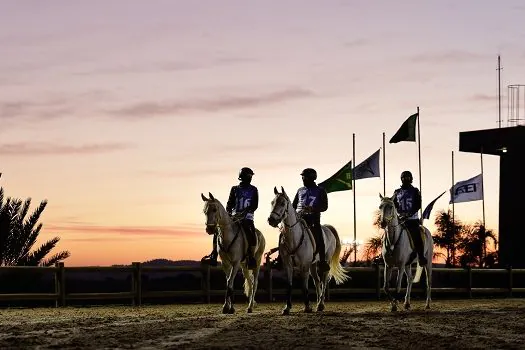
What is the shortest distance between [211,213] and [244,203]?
1.07m

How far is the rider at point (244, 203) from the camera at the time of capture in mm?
21578

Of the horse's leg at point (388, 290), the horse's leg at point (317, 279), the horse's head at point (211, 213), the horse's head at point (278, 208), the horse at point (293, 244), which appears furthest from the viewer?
the horse's leg at point (317, 279)

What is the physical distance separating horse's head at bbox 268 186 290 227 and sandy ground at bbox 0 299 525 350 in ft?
6.43

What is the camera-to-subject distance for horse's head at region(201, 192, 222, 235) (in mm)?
20750

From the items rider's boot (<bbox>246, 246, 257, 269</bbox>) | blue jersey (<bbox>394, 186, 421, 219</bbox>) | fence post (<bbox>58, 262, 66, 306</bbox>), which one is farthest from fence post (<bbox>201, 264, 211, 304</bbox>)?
blue jersey (<bbox>394, 186, 421, 219</bbox>)

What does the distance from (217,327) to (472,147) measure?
109 ft

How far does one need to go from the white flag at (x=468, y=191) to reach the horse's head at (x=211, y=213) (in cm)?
2681

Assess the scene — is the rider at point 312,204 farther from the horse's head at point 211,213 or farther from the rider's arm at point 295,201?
the horse's head at point 211,213

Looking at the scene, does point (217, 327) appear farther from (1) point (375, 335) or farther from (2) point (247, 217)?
(2) point (247, 217)

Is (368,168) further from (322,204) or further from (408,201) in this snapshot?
(322,204)

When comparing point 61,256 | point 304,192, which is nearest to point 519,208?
point 61,256

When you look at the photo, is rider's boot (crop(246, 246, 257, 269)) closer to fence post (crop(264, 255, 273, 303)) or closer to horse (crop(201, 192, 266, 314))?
horse (crop(201, 192, 266, 314))

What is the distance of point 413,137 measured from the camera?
40.9m

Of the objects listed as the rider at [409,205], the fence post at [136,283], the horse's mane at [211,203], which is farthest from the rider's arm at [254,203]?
the fence post at [136,283]
